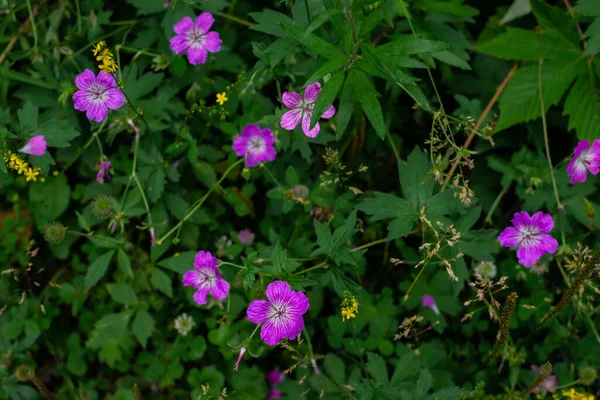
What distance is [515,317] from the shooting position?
2471mm

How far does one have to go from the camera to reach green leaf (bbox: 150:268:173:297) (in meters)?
2.39

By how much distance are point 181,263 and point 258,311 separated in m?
0.68

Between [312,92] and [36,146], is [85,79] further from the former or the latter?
[312,92]

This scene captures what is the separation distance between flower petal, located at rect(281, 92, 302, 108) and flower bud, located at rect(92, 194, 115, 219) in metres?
0.83

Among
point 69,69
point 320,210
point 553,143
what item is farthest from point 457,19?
point 69,69

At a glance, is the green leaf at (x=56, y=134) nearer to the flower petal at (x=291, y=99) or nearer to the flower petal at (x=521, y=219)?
the flower petal at (x=291, y=99)

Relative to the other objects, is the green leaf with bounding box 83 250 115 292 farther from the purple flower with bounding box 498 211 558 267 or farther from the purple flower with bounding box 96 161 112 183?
the purple flower with bounding box 498 211 558 267

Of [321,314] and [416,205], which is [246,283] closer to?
[416,205]

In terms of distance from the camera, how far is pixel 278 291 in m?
1.81

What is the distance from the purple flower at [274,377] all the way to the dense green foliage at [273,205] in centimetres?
5

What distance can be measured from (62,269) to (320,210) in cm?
129

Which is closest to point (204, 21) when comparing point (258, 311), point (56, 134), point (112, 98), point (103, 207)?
point (112, 98)

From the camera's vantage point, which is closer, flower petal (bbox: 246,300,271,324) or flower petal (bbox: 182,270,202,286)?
flower petal (bbox: 246,300,271,324)

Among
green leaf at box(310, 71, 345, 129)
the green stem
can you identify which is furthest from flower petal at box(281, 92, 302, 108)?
the green stem
